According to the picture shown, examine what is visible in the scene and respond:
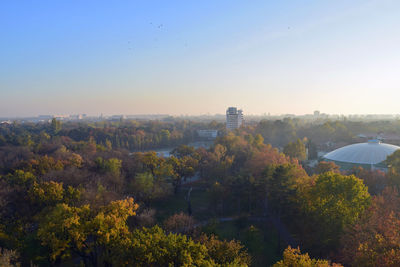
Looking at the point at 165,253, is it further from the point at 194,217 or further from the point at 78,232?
the point at 194,217

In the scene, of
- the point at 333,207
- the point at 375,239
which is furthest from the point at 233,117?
the point at 375,239

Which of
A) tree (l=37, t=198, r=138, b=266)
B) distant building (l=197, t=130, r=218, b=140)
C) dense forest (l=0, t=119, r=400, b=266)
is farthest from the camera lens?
distant building (l=197, t=130, r=218, b=140)

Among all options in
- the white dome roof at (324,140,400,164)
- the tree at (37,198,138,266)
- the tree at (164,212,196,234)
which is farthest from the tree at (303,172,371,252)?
the white dome roof at (324,140,400,164)

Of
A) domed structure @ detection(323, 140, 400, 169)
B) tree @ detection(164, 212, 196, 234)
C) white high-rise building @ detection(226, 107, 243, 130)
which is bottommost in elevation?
tree @ detection(164, 212, 196, 234)

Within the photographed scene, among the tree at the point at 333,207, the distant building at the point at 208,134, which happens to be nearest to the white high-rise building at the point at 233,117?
the distant building at the point at 208,134

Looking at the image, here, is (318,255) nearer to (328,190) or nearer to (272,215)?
(328,190)

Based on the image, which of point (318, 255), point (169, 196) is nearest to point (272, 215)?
point (318, 255)

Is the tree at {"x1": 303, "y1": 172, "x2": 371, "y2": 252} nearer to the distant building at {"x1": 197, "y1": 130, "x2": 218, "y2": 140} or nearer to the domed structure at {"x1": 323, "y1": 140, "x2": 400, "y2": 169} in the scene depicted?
the domed structure at {"x1": 323, "y1": 140, "x2": 400, "y2": 169}
